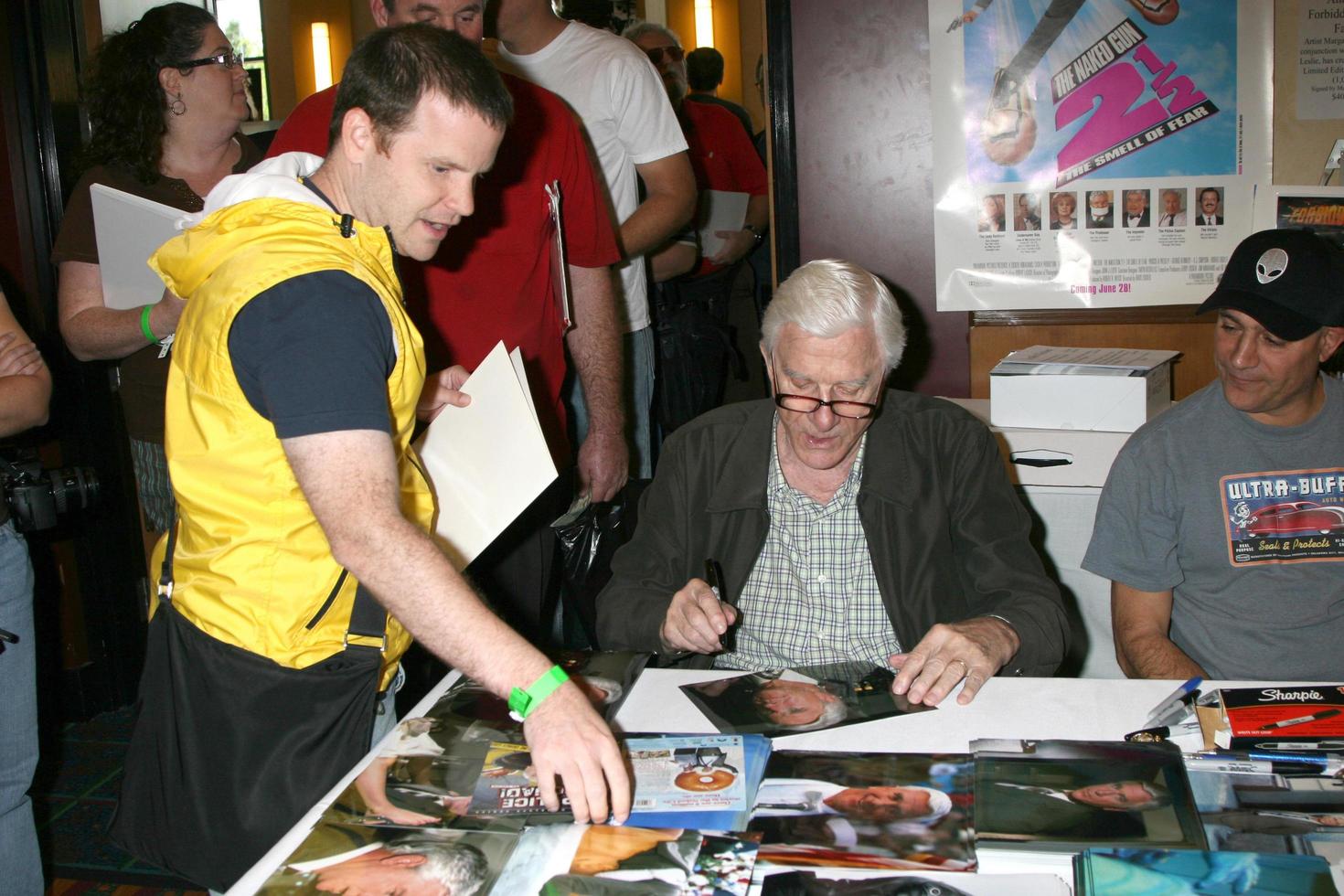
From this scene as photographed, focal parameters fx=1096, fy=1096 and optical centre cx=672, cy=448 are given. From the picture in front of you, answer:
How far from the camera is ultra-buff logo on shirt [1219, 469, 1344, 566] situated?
1.81m

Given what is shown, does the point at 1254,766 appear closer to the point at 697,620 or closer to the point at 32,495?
the point at 697,620

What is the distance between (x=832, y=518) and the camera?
1827 millimetres

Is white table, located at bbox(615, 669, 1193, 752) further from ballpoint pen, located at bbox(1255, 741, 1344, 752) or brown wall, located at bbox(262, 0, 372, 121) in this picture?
brown wall, located at bbox(262, 0, 372, 121)

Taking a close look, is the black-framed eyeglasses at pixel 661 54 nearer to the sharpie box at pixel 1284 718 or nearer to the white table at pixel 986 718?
the white table at pixel 986 718

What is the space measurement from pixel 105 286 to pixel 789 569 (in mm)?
1368

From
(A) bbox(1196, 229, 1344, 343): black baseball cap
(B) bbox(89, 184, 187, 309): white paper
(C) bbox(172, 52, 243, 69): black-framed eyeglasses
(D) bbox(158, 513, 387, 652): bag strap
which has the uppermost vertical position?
(C) bbox(172, 52, 243, 69): black-framed eyeglasses

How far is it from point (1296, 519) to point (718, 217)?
230cm

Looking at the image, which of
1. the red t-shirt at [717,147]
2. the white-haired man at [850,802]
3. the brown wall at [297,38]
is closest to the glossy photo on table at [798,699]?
the white-haired man at [850,802]

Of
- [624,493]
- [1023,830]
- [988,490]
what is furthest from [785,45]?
[1023,830]

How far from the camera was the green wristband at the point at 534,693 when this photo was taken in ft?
3.40

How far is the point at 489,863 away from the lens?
108 cm

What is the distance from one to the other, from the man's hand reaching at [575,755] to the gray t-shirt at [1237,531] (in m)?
1.23

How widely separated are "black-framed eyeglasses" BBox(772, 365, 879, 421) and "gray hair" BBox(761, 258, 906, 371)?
0.10m

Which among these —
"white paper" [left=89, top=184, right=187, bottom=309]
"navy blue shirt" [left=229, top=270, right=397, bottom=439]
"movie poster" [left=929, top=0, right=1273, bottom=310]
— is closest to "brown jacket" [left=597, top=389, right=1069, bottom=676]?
"navy blue shirt" [left=229, top=270, right=397, bottom=439]
